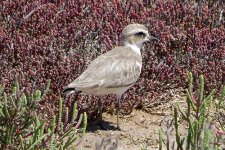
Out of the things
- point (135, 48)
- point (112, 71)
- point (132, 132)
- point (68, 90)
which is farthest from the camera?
point (135, 48)

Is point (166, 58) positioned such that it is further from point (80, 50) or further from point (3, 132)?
point (3, 132)

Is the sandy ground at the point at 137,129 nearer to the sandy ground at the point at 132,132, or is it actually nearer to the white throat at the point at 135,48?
the sandy ground at the point at 132,132

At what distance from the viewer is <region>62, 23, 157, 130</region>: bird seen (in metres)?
7.20

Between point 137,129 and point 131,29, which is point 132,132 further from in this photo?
point 131,29

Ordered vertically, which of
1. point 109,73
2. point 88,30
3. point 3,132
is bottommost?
point 3,132

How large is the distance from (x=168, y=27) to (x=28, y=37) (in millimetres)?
1850

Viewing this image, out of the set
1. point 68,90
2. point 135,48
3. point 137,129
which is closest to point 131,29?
point 135,48

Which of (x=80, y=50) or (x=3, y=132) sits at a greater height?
(x=80, y=50)

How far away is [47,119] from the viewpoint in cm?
727

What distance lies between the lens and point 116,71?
7.55 meters

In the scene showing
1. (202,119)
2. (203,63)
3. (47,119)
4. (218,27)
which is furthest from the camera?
(218,27)

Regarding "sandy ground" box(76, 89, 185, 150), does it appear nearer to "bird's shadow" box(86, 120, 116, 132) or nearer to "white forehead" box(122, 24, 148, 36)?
"bird's shadow" box(86, 120, 116, 132)

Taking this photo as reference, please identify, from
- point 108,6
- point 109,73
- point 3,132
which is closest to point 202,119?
point 3,132

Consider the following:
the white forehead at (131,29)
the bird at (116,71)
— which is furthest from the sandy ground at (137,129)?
the white forehead at (131,29)
